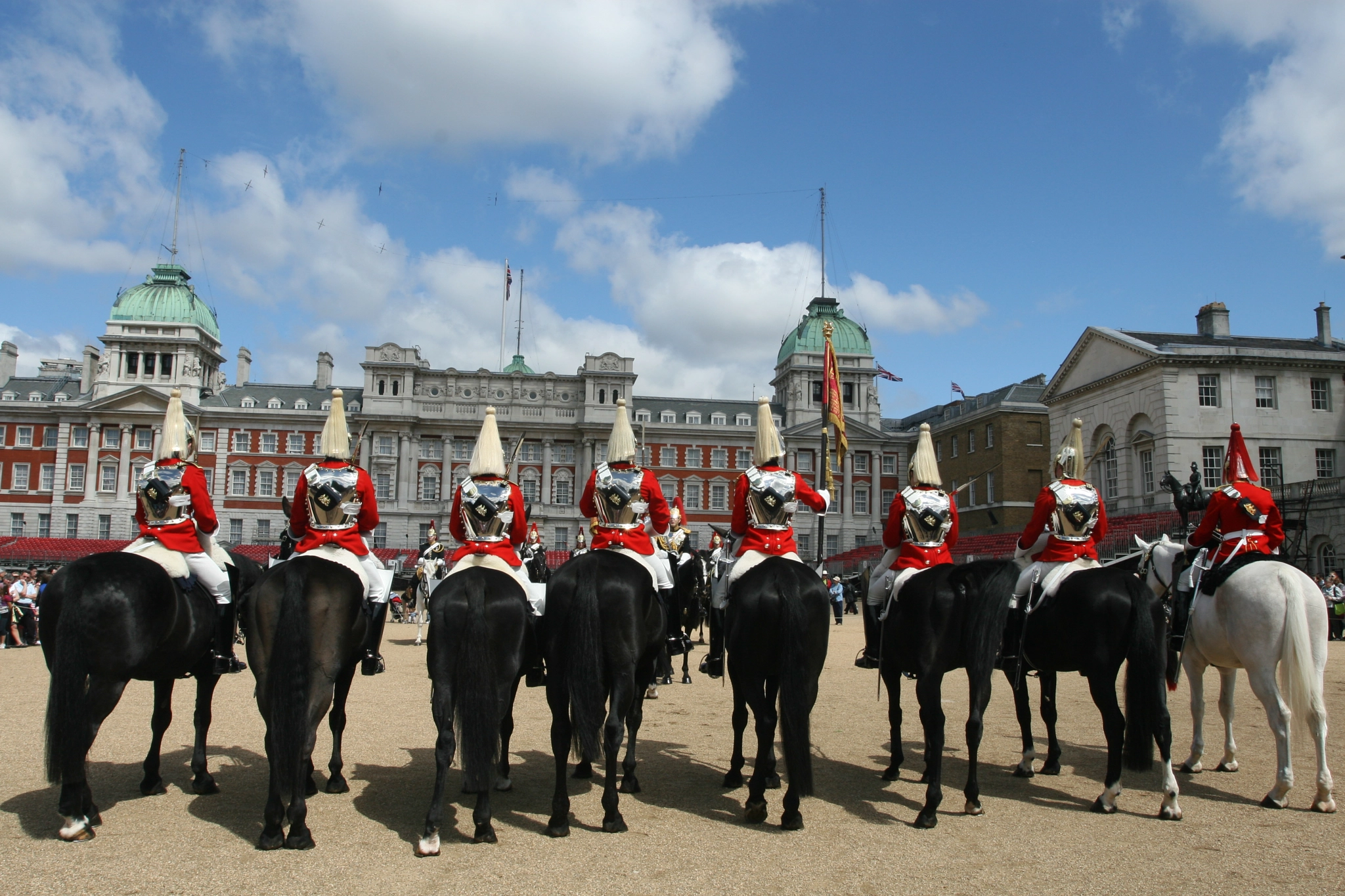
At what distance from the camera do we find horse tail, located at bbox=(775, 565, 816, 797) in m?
6.53

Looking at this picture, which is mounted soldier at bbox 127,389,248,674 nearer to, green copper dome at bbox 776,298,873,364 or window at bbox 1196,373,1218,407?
window at bbox 1196,373,1218,407

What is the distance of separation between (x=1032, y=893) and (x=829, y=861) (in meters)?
1.19

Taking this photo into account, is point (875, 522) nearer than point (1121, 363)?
No

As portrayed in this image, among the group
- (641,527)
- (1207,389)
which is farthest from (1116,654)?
(1207,389)

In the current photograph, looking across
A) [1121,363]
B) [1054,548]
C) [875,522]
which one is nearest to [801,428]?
[875,522]

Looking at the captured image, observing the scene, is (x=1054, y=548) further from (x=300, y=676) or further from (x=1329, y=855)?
(x=300, y=676)

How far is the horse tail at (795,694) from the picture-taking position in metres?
6.53

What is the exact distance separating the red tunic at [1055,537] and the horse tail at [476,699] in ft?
15.0

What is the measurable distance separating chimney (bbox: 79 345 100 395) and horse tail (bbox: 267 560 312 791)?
2814 inches

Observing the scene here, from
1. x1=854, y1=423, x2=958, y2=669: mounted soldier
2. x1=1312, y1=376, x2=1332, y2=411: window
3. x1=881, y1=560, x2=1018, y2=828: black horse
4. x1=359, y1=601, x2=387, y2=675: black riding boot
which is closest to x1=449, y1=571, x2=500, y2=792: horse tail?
x1=359, y1=601, x2=387, y2=675: black riding boot

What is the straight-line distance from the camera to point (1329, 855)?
594cm

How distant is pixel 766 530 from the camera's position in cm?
761

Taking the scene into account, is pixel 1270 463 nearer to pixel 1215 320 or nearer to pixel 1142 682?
pixel 1215 320

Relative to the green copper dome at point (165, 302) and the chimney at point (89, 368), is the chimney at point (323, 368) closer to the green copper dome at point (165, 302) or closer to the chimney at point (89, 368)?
the green copper dome at point (165, 302)
